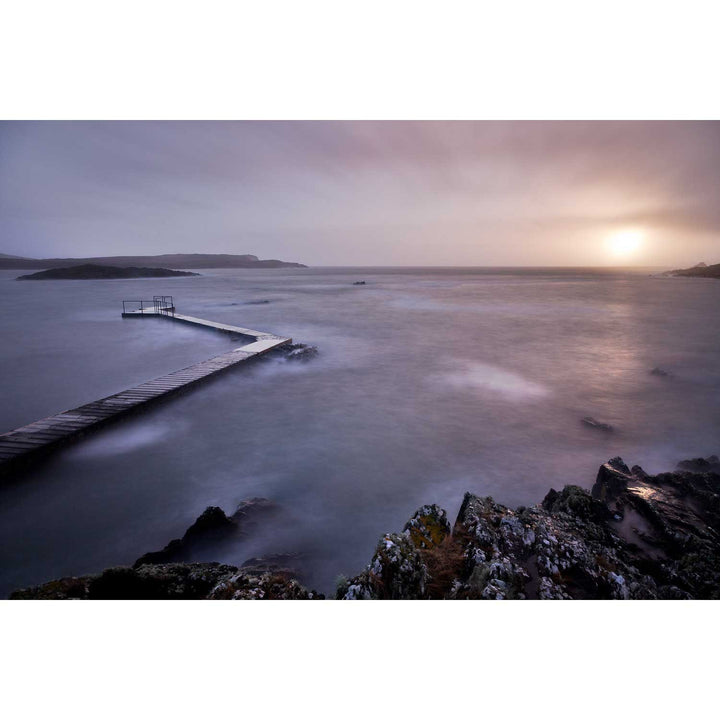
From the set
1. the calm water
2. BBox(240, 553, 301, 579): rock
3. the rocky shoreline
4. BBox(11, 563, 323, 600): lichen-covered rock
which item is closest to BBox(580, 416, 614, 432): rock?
Answer: the calm water

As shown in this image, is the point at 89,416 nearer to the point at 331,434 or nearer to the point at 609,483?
the point at 331,434

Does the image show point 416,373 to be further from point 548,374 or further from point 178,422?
point 178,422

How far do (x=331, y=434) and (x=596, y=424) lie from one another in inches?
156

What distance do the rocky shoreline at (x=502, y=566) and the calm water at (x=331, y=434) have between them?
73 centimetres

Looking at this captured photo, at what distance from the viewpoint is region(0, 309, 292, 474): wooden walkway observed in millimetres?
4242

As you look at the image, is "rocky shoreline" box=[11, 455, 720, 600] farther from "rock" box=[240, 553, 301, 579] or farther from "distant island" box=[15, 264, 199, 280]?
"distant island" box=[15, 264, 199, 280]

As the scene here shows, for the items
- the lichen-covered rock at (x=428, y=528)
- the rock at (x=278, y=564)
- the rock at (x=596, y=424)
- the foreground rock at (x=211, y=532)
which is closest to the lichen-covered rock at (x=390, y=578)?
the lichen-covered rock at (x=428, y=528)

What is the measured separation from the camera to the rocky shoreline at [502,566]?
2250 mm

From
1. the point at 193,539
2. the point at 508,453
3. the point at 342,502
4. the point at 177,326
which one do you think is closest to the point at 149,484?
the point at 193,539

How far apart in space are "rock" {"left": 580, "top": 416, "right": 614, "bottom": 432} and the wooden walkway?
20.9ft

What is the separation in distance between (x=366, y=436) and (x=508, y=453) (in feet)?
6.25

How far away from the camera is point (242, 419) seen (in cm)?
573

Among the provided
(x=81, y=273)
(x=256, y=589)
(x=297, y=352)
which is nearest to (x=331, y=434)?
(x=256, y=589)

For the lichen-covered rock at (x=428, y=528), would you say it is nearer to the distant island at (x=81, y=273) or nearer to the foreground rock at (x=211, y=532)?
the foreground rock at (x=211, y=532)
